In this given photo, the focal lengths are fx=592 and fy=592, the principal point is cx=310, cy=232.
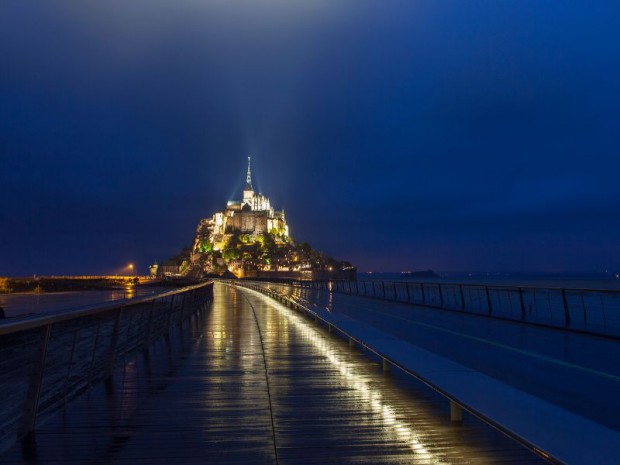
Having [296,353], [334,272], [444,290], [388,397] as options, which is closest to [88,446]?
[388,397]

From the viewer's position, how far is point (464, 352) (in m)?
9.98

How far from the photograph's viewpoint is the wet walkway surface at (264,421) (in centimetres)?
397

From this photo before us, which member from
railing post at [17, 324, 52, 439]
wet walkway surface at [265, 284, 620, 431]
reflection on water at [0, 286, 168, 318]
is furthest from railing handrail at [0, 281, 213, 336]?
reflection on water at [0, 286, 168, 318]

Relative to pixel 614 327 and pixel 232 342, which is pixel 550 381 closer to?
pixel 232 342

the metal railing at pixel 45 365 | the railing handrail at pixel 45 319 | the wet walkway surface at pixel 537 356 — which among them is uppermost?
the railing handrail at pixel 45 319

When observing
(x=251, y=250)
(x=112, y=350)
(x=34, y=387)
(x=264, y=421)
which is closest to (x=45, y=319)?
(x=34, y=387)

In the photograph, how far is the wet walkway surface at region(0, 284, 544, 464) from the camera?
3971 mm

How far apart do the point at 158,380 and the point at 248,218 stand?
170593 millimetres

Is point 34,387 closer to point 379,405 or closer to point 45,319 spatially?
point 45,319

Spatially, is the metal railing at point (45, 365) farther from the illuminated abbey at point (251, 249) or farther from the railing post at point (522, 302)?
the illuminated abbey at point (251, 249)

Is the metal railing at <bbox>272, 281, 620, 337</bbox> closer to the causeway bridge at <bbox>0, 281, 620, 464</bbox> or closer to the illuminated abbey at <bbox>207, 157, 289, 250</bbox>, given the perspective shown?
the causeway bridge at <bbox>0, 281, 620, 464</bbox>

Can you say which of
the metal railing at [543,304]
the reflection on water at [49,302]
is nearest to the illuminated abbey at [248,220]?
the reflection on water at [49,302]

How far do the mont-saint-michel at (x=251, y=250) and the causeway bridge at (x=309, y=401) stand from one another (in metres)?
135

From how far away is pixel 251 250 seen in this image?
542 feet
